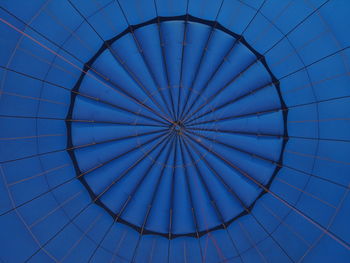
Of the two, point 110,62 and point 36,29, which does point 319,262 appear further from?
point 36,29

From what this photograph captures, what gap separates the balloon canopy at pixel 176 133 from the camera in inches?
228

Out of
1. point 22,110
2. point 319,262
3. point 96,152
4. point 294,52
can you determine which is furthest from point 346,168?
point 22,110

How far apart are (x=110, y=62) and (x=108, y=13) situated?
3.06 ft

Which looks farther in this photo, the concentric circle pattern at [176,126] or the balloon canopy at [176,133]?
the concentric circle pattern at [176,126]

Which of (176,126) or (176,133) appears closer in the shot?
(176,126)

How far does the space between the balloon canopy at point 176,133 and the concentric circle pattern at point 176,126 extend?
22 mm

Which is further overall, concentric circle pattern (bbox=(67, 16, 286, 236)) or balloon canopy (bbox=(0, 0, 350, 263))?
concentric circle pattern (bbox=(67, 16, 286, 236))

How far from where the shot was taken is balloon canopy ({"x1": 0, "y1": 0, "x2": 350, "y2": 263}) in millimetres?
5785

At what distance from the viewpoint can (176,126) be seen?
6078 millimetres

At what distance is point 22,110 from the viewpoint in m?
5.94

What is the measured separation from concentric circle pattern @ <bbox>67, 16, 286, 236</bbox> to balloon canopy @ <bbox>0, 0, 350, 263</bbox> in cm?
2

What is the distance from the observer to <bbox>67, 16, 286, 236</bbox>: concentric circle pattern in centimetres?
599

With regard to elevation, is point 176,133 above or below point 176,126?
below

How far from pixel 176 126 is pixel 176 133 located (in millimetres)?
179
